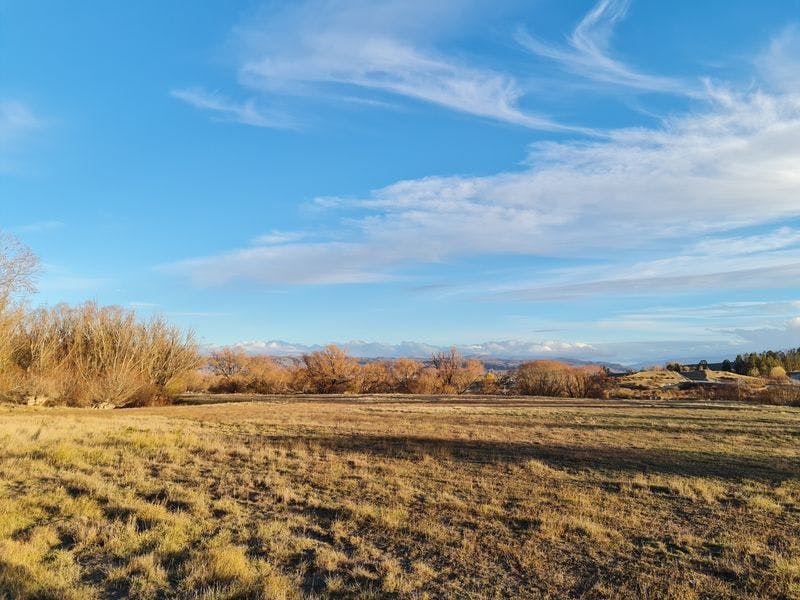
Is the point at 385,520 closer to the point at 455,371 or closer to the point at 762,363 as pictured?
the point at 455,371

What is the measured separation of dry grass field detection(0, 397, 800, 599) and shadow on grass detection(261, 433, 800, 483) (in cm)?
13

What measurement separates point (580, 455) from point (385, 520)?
1012cm

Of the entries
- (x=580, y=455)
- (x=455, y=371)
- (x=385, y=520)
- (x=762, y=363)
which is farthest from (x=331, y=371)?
(x=762, y=363)

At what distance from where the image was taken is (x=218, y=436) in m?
19.6

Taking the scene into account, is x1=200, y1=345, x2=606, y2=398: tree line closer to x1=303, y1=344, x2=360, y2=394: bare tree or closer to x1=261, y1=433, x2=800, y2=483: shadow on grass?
x1=303, y1=344, x2=360, y2=394: bare tree

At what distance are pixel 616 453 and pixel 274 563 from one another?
1397 cm

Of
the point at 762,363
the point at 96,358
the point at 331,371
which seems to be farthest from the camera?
the point at 762,363

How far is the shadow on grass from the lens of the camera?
47.1 feet

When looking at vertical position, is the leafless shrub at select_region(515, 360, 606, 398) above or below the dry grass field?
below

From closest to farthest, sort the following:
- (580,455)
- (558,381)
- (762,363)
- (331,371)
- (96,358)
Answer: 1. (580,455)
2. (96,358)
3. (558,381)
4. (331,371)
5. (762,363)

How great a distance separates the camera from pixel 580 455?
16.6 meters

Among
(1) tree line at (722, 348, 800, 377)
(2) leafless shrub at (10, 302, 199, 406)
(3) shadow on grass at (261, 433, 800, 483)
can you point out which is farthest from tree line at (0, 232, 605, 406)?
(1) tree line at (722, 348, 800, 377)

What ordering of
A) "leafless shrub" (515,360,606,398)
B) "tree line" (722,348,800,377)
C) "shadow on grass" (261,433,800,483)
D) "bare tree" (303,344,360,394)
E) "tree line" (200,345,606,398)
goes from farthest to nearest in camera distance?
"tree line" (722,348,800,377), "bare tree" (303,344,360,394), "tree line" (200,345,606,398), "leafless shrub" (515,360,606,398), "shadow on grass" (261,433,800,483)

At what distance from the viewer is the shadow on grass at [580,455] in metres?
14.4
